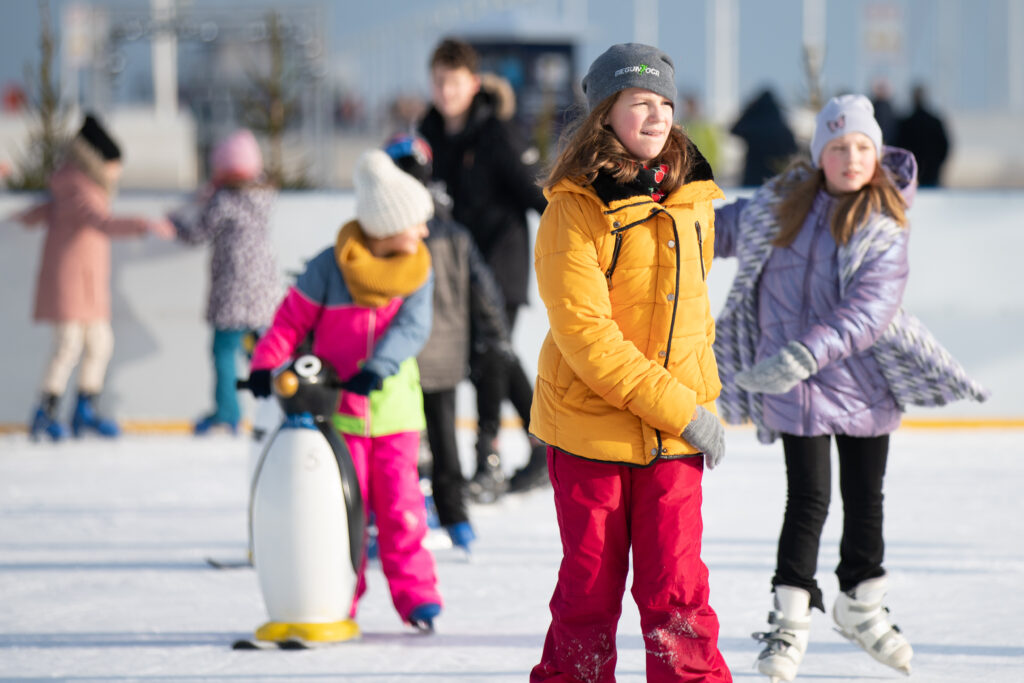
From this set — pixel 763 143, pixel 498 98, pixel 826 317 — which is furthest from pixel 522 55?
pixel 826 317

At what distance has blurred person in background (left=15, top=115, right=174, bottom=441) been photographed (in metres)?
7.00

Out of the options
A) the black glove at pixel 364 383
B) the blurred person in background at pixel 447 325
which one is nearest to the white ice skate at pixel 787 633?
the black glove at pixel 364 383

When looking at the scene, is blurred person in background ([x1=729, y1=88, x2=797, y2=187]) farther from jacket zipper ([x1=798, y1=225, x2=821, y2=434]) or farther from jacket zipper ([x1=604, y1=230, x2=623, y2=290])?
jacket zipper ([x1=604, y1=230, x2=623, y2=290])

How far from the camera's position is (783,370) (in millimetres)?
3107

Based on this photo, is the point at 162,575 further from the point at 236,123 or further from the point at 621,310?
the point at 236,123

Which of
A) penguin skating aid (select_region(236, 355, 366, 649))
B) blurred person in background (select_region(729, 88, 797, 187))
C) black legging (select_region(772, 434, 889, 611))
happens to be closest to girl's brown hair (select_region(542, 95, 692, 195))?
black legging (select_region(772, 434, 889, 611))

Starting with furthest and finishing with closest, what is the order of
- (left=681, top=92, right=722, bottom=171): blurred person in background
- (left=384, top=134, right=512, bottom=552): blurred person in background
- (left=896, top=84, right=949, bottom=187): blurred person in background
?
(left=681, top=92, right=722, bottom=171): blurred person in background → (left=896, top=84, right=949, bottom=187): blurred person in background → (left=384, top=134, right=512, bottom=552): blurred person in background

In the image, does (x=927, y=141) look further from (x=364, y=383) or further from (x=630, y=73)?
(x=630, y=73)

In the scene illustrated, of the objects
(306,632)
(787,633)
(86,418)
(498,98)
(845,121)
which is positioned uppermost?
(498,98)

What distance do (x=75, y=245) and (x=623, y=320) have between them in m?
5.12

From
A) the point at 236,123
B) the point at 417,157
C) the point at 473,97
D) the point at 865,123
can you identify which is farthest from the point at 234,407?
the point at 236,123

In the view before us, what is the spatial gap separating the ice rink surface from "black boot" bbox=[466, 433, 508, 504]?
0.07 metres

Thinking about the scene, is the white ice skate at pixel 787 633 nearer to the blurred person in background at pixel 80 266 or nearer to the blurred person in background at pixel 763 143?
the blurred person in background at pixel 80 266

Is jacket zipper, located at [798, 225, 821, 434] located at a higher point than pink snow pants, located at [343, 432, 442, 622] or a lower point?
higher
